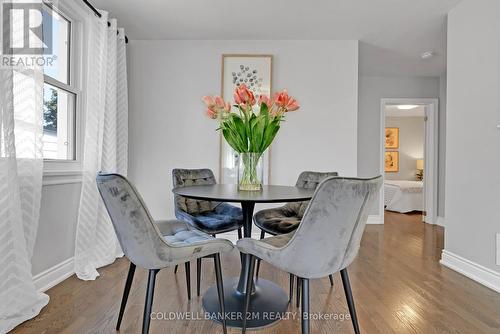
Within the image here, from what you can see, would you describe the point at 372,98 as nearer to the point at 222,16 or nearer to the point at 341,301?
the point at 222,16

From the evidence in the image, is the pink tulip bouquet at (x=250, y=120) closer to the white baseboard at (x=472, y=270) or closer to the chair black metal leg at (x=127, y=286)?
the chair black metal leg at (x=127, y=286)

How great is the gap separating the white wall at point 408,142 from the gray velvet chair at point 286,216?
21.8 ft

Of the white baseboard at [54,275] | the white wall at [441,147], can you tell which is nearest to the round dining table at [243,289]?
the white baseboard at [54,275]

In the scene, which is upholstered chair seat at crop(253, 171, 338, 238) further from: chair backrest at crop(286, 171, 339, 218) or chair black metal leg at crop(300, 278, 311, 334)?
chair black metal leg at crop(300, 278, 311, 334)

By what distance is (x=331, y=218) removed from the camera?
3.78 ft

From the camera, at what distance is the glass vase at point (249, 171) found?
72.8 inches

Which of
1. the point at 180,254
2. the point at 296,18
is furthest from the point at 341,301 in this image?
Answer: the point at 296,18

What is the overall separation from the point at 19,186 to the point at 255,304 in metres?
1.59

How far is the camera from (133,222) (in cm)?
126

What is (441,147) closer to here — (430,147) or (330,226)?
(430,147)

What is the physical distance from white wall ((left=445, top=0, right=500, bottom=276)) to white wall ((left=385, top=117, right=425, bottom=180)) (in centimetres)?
593

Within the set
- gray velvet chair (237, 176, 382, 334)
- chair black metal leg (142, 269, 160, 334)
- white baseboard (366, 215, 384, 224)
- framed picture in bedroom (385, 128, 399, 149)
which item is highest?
framed picture in bedroom (385, 128, 399, 149)

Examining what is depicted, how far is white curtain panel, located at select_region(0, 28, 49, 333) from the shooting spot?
5.10 feet

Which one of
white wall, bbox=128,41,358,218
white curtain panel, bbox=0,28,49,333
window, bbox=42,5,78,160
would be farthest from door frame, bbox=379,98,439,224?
white curtain panel, bbox=0,28,49,333
